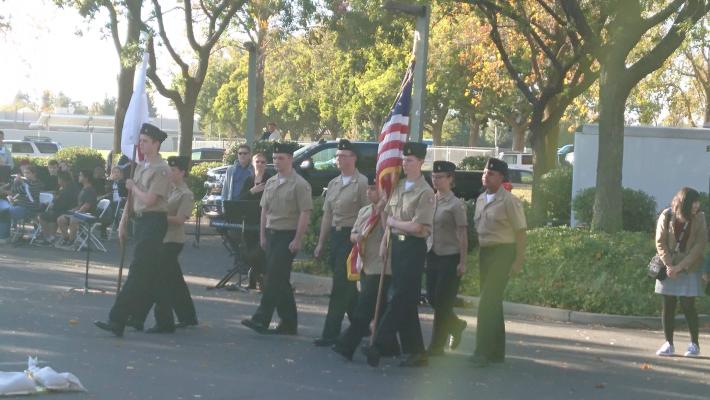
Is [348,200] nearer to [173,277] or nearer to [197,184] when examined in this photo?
[173,277]

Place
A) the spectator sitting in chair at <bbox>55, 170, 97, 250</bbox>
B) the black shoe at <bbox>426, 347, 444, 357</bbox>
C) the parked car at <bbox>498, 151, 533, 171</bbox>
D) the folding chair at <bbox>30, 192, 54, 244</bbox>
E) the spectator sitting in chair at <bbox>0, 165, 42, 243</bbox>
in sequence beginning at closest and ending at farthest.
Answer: the black shoe at <bbox>426, 347, 444, 357</bbox> < the spectator sitting in chair at <bbox>55, 170, 97, 250</bbox> < the spectator sitting in chair at <bbox>0, 165, 42, 243</bbox> < the folding chair at <bbox>30, 192, 54, 244</bbox> < the parked car at <bbox>498, 151, 533, 171</bbox>

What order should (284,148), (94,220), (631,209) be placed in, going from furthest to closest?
(631,209), (94,220), (284,148)

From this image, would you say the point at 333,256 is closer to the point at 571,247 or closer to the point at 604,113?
the point at 571,247

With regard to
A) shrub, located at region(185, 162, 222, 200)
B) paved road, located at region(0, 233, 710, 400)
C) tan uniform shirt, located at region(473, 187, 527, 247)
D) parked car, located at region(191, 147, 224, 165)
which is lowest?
paved road, located at region(0, 233, 710, 400)

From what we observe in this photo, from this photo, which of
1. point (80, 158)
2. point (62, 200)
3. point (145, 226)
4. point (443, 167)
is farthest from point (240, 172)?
point (80, 158)

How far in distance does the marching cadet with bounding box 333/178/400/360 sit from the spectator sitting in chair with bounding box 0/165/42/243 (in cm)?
1325

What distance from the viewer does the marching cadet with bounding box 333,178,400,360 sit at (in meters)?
10.4

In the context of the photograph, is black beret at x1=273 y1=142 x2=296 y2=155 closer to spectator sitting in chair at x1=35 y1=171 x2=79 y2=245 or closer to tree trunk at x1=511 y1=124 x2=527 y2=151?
spectator sitting in chair at x1=35 y1=171 x2=79 y2=245

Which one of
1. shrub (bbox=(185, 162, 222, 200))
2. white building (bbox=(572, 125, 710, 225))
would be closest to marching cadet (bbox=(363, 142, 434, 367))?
white building (bbox=(572, 125, 710, 225))

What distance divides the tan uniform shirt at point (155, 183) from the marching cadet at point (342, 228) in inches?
63.9

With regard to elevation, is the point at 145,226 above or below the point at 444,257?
above

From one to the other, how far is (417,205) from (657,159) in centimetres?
1596

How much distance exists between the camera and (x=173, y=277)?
11.7 metres

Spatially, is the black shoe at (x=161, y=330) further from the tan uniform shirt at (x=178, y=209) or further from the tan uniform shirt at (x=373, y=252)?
the tan uniform shirt at (x=373, y=252)
